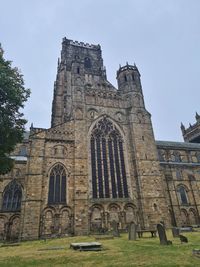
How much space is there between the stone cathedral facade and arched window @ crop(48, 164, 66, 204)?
11cm

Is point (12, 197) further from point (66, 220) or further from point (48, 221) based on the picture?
point (66, 220)

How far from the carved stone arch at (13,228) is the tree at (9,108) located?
12.6 metres

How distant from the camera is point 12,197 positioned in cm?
2472

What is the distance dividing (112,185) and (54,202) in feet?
23.6

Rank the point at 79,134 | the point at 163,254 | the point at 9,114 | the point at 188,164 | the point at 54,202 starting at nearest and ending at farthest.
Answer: the point at 163,254, the point at 9,114, the point at 54,202, the point at 79,134, the point at 188,164

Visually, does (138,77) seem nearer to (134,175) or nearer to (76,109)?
(76,109)

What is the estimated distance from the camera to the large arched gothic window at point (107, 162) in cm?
2442

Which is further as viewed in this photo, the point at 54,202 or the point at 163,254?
the point at 54,202

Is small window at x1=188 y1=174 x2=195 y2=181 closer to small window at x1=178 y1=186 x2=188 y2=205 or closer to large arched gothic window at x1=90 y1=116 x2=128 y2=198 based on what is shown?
small window at x1=178 y1=186 x2=188 y2=205

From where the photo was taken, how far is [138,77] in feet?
113

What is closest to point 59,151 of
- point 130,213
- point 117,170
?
point 117,170

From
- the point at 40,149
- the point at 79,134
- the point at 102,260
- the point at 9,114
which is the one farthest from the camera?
the point at 79,134

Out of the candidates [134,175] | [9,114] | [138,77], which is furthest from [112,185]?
[138,77]

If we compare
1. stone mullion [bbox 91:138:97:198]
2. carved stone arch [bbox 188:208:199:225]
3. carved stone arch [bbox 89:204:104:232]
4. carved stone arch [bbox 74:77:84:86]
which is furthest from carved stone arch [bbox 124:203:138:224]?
carved stone arch [bbox 74:77:84:86]
